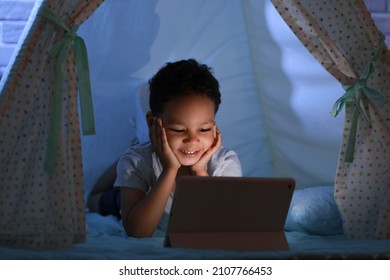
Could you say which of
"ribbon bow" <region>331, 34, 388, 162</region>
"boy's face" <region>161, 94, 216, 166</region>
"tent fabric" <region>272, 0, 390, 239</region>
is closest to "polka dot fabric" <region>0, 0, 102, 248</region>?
"boy's face" <region>161, 94, 216, 166</region>

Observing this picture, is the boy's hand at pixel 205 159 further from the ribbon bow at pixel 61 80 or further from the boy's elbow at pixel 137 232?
the ribbon bow at pixel 61 80

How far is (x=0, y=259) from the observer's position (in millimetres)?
1618

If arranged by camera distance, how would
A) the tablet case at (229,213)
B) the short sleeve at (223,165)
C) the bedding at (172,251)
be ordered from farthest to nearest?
the short sleeve at (223,165)
the tablet case at (229,213)
the bedding at (172,251)

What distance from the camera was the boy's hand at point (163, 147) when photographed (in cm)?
207

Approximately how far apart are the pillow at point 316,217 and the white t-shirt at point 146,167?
229 millimetres

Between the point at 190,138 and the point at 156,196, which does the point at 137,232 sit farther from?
the point at 190,138

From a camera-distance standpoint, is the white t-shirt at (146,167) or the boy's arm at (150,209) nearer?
the boy's arm at (150,209)

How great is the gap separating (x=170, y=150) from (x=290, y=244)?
430 millimetres

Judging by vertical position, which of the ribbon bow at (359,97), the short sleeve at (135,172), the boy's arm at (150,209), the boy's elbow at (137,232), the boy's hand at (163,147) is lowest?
the boy's elbow at (137,232)

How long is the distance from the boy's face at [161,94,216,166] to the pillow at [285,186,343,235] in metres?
0.36

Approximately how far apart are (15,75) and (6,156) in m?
0.21

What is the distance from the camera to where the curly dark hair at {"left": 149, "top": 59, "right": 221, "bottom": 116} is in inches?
86.8

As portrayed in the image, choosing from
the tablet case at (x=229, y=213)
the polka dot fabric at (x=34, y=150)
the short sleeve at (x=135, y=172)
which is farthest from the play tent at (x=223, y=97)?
the tablet case at (x=229, y=213)
